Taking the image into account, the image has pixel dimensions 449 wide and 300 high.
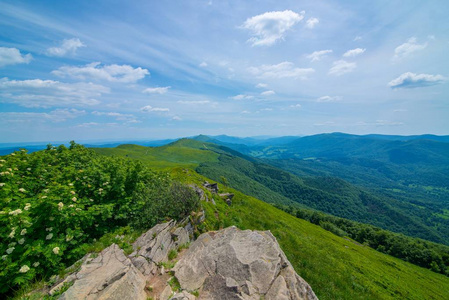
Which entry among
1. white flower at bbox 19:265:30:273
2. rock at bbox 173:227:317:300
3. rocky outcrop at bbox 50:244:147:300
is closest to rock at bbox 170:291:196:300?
rock at bbox 173:227:317:300

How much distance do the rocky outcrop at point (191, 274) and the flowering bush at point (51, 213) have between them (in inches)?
61.3

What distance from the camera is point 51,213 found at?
30.5 ft

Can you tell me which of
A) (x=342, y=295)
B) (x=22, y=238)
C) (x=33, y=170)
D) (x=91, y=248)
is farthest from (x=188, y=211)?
(x=342, y=295)

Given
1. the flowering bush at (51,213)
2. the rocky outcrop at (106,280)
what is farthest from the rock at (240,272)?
the flowering bush at (51,213)

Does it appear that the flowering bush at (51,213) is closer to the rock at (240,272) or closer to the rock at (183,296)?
the rock at (183,296)

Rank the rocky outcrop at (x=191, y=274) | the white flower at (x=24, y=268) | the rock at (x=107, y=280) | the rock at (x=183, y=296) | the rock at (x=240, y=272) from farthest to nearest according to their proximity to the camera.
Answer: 1. the rock at (x=240, y=272)
2. the rocky outcrop at (x=191, y=274)
3. the rock at (x=183, y=296)
4. the rock at (x=107, y=280)
5. the white flower at (x=24, y=268)

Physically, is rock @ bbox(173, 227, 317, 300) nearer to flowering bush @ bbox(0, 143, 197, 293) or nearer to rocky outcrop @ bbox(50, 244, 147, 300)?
rocky outcrop @ bbox(50, 244, 147, 300)

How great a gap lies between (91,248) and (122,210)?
3.86 metres

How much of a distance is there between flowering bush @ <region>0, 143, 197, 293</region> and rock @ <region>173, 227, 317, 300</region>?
6275mm

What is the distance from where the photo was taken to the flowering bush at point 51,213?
8148mm

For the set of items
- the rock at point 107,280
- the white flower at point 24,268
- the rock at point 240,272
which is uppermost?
the white flower at point 24,268

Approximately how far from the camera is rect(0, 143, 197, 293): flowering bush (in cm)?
815

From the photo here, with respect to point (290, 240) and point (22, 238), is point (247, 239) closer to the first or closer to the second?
point (22, 238)

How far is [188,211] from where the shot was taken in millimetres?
18281
